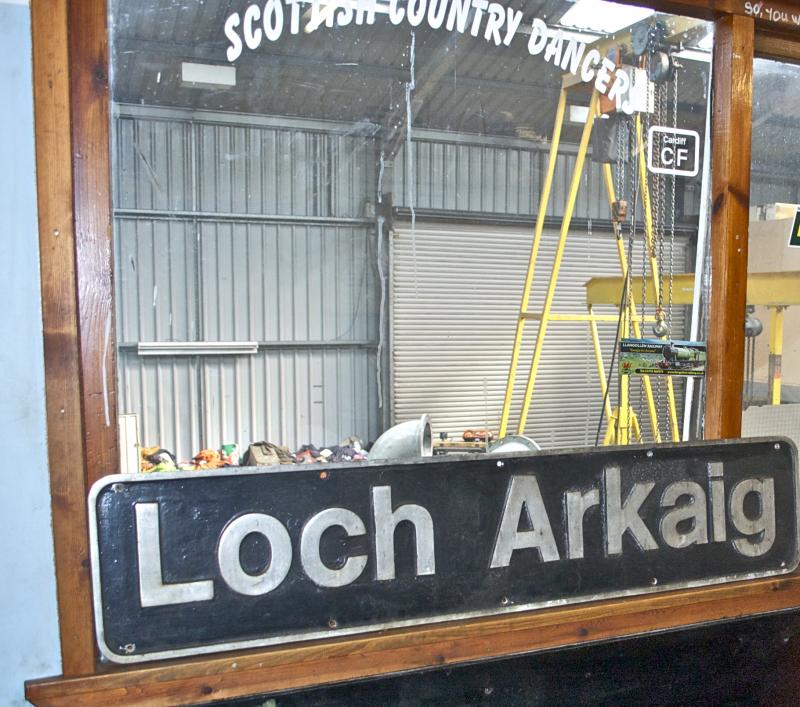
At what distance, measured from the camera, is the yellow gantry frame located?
5.32 feet

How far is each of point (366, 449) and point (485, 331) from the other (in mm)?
565

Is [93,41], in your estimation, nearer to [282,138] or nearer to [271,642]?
[282,138]

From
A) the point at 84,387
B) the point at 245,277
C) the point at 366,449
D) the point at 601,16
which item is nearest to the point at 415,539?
the point at 366,449

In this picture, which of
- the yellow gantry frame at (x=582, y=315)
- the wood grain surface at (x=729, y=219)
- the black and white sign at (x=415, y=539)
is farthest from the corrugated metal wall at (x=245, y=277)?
the wood grain surface at (x=729, y=219)

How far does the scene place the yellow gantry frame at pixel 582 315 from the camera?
1.62 metres

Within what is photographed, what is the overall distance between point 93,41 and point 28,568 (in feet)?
2.66

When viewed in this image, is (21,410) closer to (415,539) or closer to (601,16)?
(415,539)

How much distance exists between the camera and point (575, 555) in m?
1.33

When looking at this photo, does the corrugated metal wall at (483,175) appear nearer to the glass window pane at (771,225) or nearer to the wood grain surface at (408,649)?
the glass window pane at (771,225)

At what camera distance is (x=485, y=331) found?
1982mm

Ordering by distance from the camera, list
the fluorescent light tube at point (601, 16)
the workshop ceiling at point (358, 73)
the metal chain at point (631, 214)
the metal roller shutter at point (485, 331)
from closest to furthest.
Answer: the workshop ceiling at point (358, 73)
the fluorescent light tube at point (601, 16)
the metal chain at point (631, 214)
the metal roller shutter at point (485, 331)

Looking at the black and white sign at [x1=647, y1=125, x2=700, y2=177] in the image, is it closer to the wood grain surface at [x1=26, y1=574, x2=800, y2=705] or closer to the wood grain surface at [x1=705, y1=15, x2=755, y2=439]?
the wood grain surface at [x1=705, y1=15, x2=755, y2=439]

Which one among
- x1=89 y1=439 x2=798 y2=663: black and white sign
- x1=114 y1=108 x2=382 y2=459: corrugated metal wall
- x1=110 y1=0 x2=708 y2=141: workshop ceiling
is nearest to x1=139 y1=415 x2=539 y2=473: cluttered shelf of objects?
x1=114 y1=108 x2=382 y2=459: corrugated metal wall

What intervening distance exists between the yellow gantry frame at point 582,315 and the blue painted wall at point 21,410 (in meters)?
1.03
